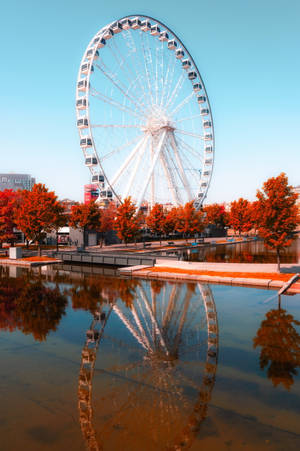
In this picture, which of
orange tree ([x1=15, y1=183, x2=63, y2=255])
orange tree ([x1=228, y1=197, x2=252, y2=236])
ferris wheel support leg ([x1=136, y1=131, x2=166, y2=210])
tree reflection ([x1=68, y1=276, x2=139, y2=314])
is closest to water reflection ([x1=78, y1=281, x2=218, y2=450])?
tree reflection ([x1=68, y1=276, x2=139, y2=314])

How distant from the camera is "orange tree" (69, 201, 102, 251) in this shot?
50.2m

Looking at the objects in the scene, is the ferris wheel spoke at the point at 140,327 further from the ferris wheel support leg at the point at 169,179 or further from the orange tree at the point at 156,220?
the ferris wheel support leg at the point at 169,179

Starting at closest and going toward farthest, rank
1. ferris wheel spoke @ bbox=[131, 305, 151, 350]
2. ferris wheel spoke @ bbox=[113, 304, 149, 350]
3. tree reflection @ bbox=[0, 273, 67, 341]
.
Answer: ferris wheel spoke @ bbox=[131, 305, 151, 350]
ferris wheel spoke @ bbox=[113, 304, 149, 350]
tree reflection @ bbox=[0, 273, 67, 341]

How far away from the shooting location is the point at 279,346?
12.5m

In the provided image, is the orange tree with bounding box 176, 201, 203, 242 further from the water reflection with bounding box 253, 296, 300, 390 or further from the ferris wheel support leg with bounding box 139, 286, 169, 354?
the water reflection with bounding box 253, 296, 300, 390

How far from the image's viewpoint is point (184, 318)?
16109 millimetres

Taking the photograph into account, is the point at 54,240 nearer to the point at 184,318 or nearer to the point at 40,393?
the point at 184,318

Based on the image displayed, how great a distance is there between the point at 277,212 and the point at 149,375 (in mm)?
19634

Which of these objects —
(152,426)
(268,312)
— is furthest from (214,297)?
(152,426)

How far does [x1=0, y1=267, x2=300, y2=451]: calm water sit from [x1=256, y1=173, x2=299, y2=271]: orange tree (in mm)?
8485

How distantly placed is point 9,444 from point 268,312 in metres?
12.6

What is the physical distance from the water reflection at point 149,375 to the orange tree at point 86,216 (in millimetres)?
33126

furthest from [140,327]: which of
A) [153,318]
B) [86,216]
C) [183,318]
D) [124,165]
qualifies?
[124,165]

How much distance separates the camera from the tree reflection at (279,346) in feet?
34.0
